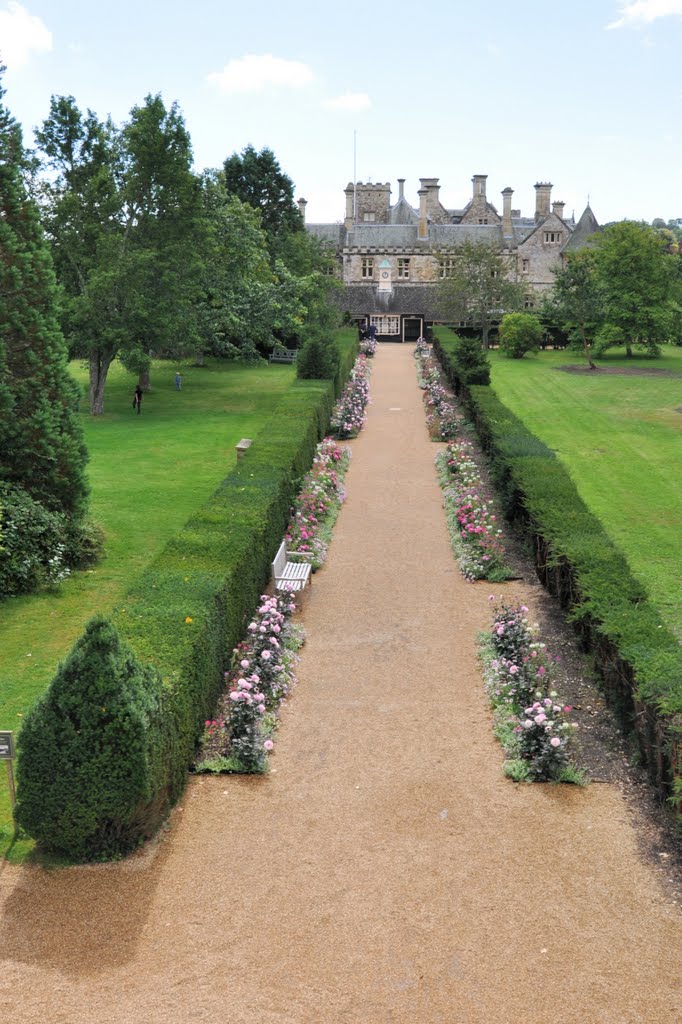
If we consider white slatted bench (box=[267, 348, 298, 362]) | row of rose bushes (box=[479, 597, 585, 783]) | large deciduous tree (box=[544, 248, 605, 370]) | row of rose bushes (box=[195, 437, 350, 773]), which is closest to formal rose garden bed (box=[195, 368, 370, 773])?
row of rose bushes (box=[195, 437, 350, 773])

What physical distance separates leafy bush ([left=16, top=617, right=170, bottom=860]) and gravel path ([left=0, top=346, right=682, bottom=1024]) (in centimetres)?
51

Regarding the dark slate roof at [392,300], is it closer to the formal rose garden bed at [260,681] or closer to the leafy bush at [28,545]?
the formal rose garden bed at [260,681]

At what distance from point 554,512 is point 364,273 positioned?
199 ft

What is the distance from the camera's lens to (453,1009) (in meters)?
7.01

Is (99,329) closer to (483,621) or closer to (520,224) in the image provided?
(483,621)

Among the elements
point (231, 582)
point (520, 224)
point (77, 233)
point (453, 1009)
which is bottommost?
point (453, 1009)

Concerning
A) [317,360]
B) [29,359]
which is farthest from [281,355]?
[29,359]

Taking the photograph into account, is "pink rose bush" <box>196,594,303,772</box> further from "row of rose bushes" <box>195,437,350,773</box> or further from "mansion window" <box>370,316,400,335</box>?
"mansion window" <box>370,316,400,335</box>

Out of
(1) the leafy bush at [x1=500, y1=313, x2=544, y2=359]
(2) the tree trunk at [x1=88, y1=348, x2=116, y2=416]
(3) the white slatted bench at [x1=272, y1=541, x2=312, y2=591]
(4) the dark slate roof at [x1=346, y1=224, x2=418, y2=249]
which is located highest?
(4) the dark slate roof at [x1=346, y1=224, x2=418, y2=249]

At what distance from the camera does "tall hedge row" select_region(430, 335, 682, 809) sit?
9688 millimetres

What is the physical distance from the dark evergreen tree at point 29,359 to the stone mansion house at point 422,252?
165 feet

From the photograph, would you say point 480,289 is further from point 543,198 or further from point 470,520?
point 470,520

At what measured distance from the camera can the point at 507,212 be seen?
76.7 meters

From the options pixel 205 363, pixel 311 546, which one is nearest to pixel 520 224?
pixel 205 363
